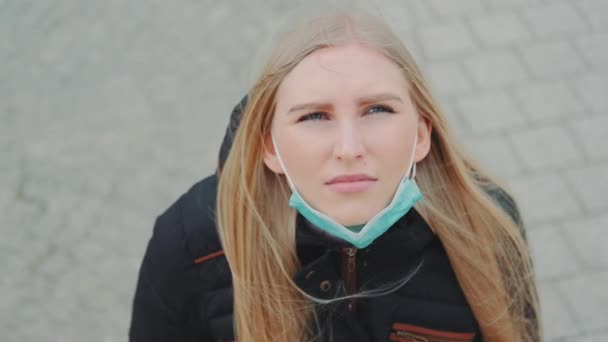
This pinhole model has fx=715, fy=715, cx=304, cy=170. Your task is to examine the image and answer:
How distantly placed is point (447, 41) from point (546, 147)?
101 centimetres

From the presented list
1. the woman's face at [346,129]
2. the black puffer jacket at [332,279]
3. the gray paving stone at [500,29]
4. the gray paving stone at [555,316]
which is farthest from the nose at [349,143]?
the gray paving stone at [500,29]

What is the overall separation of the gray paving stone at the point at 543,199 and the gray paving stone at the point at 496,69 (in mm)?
721

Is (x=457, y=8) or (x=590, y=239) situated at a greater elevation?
(x=457, y=8)

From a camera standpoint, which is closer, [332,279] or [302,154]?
[302,154]

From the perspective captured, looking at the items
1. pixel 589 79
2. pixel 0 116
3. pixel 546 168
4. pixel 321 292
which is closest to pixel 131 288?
pixel 0 116

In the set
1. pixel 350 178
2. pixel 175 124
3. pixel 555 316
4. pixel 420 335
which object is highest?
pixel 175 124

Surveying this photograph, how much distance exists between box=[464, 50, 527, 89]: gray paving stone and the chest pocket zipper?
8.89 feet

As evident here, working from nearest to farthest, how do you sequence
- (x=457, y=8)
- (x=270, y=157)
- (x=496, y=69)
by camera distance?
(x=270, y=157)
(x=496, y=69)
(x=457, y=8)

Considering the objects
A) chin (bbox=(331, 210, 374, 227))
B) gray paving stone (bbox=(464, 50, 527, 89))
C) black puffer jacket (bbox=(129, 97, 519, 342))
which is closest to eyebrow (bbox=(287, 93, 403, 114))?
chin (bbox=(331, 210, 374, 227))

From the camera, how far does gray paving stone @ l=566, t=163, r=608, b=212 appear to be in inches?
156

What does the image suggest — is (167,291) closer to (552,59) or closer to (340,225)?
(340,225)

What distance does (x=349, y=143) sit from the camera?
1.60 metres

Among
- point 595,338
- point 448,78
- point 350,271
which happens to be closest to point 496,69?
point 448,78

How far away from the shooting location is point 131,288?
3762 mm
